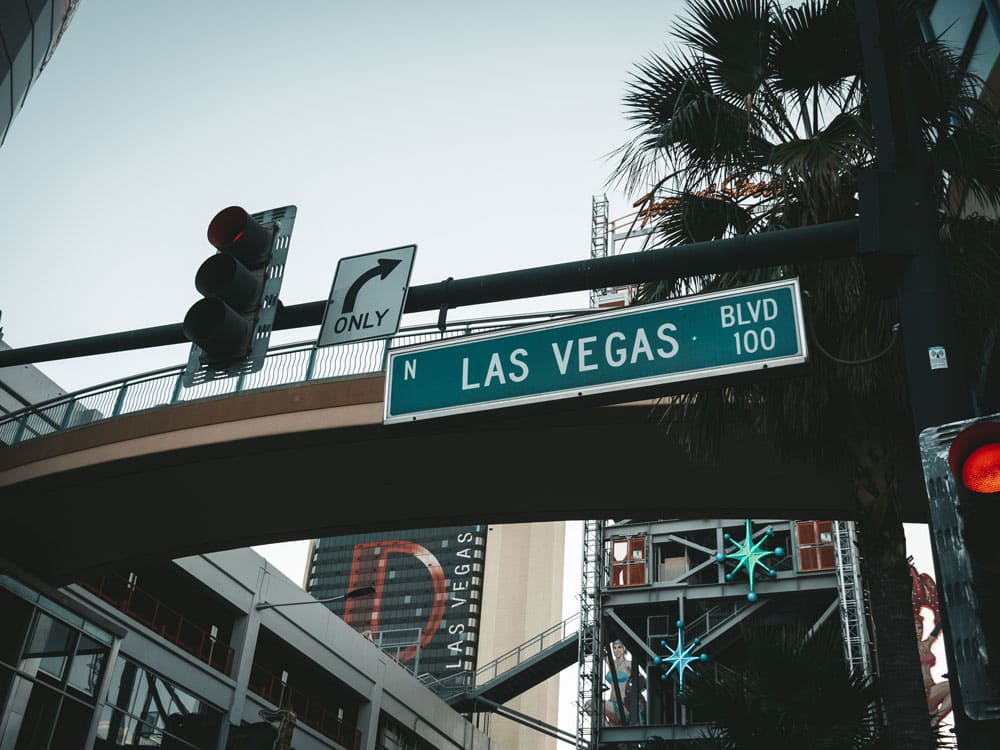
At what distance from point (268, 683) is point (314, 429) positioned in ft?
65.3

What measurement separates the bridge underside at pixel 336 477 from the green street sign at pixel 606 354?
40.7 ft

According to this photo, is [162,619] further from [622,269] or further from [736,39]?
[622,269]

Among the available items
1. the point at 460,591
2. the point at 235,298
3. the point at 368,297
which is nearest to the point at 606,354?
the point at 368,297

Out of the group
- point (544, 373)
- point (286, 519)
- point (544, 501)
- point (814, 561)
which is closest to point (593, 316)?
point (544, 373)

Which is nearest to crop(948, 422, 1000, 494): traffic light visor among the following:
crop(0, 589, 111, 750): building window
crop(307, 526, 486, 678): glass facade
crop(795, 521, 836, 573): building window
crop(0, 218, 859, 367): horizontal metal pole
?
crop(0, 218, 859, 367): horizontal metal pole

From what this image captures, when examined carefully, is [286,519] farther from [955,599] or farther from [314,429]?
[955,599]

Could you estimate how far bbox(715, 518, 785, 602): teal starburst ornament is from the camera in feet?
142

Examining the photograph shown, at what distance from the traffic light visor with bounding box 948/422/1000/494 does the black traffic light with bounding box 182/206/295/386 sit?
3836 mm

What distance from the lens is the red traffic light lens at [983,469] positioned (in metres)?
3.34

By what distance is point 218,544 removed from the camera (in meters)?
24.8

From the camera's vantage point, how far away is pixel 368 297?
6.10 m

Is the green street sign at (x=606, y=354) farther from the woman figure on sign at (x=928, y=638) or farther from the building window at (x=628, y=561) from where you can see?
the woman figure on sign at (x=928, y=638)

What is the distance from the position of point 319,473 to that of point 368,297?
1601cm

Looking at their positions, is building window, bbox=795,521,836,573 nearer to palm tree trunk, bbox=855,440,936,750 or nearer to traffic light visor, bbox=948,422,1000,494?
palm tree trunk, bbox=855,440,936,750
